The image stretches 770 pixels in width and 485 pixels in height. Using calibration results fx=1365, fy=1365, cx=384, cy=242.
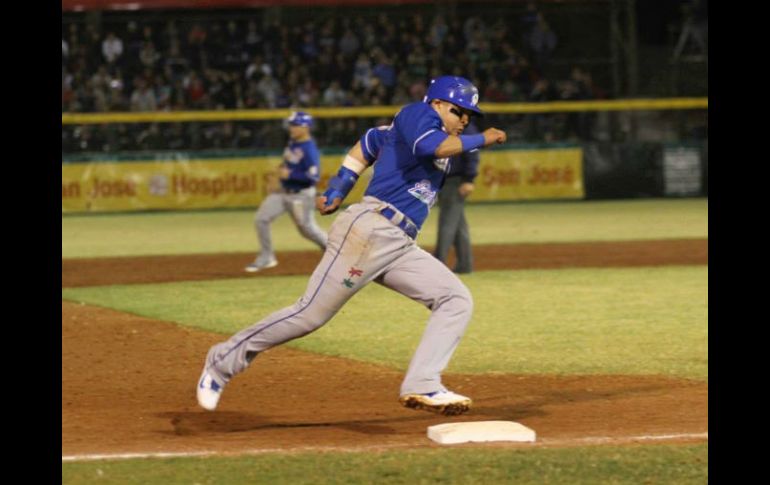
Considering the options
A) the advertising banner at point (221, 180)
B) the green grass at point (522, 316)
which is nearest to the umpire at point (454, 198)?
the green grass at point (522, 316)

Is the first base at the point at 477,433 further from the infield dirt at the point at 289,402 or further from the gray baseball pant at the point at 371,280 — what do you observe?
the gray baseball pant at the point at 371,280

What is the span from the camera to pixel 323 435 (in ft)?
24.6

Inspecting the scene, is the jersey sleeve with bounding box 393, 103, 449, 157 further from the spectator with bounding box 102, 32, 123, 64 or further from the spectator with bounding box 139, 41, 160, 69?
the spectator with bounding box 102, 32, 123, 64

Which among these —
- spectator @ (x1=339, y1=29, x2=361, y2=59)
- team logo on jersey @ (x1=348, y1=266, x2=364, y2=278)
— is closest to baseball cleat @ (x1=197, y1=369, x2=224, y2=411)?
team logo on jersey @ (x1=348, y1=266, x2=364, y2=278)

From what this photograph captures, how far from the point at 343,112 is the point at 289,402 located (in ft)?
65.6

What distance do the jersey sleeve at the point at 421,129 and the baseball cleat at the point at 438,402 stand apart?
1.30 meters

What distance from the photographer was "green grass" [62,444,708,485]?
6293 millimetres

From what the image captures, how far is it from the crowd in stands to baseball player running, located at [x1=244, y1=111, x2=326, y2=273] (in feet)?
40.7

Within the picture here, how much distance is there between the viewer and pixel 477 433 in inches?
284

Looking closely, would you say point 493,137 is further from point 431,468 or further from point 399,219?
point 431,468

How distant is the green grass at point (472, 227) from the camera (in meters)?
21.5

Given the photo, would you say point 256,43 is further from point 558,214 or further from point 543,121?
point 558,214

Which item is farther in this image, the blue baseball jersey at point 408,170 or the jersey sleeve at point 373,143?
the jersey sleeve at point 373,143
